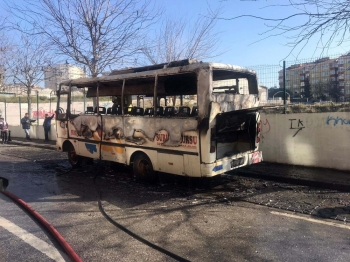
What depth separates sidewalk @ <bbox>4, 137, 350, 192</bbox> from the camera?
6938 millimetres

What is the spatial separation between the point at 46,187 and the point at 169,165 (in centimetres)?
303

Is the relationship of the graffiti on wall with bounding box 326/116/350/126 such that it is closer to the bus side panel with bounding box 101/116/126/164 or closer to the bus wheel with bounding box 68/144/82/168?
the bus side panel with bounding box 101/116/126/164

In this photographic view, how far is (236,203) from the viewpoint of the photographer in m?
6.02

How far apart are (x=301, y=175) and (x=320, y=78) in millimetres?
3934

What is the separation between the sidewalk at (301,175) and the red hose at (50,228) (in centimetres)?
491

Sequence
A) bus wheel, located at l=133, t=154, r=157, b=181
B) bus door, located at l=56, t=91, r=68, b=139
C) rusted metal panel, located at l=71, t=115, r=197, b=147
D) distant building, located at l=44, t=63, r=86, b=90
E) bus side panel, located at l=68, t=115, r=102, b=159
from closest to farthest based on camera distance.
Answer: rusted metal panel, located at l=71, t=115, r=197, b=147, bus wheel, located at l=133, t=154, r=157, b=181, bus side panel, located at l=68, t=115, r=102, b=159, bus door, located at l=56, t=91, r=68, b=139, distant building, located at l=44, t=63, r=86, b=90

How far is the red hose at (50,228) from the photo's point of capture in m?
3.89

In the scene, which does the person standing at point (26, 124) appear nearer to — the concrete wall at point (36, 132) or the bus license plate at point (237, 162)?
the concrete wall at point (36, 132)

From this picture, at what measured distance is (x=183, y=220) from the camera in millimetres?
5164

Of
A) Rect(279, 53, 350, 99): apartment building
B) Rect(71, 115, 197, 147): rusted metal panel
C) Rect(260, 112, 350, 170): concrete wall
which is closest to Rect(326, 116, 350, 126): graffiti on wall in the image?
Rect(260, 112, 350, 170): concrete wall

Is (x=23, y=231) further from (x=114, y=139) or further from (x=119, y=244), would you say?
(x=114, y=139)

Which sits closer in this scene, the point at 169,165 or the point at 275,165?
the point at 169,165

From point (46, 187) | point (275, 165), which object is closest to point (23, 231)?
point (46, 187)

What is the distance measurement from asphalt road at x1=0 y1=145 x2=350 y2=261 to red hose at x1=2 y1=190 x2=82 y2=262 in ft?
0.30
